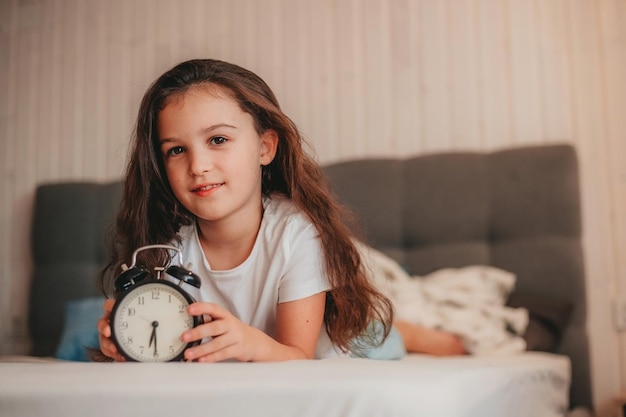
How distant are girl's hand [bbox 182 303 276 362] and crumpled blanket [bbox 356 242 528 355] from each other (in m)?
0.54

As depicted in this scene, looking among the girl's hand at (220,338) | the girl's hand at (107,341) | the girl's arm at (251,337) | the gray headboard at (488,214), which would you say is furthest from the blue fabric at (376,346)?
the gray headboard at (488,214)

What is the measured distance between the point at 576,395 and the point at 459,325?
1.42 feet

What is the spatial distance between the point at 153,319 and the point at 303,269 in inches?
11.5

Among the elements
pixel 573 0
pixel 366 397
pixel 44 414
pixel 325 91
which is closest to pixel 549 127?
pixel 573 0

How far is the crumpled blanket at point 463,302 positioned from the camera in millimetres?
1474

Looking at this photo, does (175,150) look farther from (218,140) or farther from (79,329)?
(79,329)

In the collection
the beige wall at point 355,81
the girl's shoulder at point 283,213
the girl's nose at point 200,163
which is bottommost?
the girl's shoulder at point 283,213

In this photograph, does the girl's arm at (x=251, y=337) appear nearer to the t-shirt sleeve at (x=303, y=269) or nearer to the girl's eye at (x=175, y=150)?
the t-shirt sleeve at (x=303, y=269)

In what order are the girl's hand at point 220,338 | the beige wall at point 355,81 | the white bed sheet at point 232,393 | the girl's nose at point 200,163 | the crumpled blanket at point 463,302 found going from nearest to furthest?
1. the white bed sheet at point 232,393
2. the girl's hand at point 220,338
3. the girl's nose at point 200,163
4. the crumpled blanket at point 463,302
5. the beige wall at point 355,81

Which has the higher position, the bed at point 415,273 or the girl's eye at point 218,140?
the girl's eye at point 218,140

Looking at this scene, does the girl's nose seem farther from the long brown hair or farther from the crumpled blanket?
the crumpled blanket

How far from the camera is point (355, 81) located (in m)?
2.07

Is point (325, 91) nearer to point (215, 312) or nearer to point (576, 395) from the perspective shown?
point (576, 395)

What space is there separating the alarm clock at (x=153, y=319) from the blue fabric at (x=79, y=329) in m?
0.88
